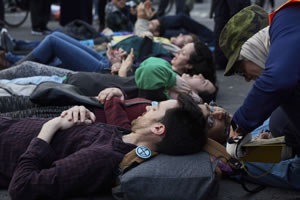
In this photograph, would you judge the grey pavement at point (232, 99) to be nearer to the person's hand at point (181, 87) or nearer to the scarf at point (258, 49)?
the scarf at point (258, 49)

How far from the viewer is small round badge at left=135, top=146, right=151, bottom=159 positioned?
2494mm

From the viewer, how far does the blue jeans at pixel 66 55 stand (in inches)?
183

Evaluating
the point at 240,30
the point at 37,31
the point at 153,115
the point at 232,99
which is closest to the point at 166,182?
the point at 153,115

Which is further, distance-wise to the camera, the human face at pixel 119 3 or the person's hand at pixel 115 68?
the human face at pixel 119 3

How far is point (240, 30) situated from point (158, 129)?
1.00m

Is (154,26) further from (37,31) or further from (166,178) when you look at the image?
(166,178)

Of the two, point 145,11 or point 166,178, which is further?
point 145,11

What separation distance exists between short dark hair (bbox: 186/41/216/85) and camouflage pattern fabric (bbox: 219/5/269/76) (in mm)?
1206

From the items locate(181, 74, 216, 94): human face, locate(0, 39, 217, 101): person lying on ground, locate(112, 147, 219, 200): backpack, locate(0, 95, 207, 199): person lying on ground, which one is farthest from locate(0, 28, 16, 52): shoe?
locate(112, 147, 219, 200): backpack

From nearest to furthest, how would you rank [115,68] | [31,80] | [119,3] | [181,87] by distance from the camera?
[181,87] → [31,80] → [115,68] → [119,3]

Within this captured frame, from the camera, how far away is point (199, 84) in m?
4.13

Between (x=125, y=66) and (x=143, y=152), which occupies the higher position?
(x=143, y=152)

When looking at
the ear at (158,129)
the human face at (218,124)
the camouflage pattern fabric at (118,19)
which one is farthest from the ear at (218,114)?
the camouflage pattern fabric at (118,19)

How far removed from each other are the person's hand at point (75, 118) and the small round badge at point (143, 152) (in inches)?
14.6
